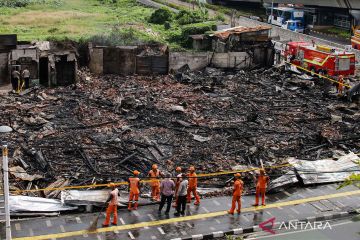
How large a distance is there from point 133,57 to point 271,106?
11.4m

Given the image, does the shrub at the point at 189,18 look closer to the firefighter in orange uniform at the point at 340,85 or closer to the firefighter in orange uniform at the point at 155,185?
the firefighter in orange uniform at the point at 340,85

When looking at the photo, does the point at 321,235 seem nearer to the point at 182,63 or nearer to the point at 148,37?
the point at 182,63

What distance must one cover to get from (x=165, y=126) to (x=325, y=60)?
17.0 metres

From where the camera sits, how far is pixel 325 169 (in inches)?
834

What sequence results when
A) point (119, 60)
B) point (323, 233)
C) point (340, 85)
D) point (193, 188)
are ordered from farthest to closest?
point (119, 60) → point (340, 85) → point (193, 188) → point (323, 233)

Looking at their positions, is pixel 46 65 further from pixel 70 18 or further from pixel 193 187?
pixel 70 18

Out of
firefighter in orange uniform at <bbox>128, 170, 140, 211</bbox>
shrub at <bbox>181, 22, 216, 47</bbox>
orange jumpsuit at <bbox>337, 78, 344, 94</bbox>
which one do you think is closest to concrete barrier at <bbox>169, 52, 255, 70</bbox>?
orange jumpsuit at <bbox>337, 78, 344, 94</bbox>

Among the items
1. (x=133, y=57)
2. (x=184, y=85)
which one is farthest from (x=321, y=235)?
(x=133, y=57)

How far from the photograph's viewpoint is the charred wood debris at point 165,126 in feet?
70.6

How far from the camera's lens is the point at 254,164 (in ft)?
73.2

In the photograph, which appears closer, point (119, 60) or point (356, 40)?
point (119, 60)

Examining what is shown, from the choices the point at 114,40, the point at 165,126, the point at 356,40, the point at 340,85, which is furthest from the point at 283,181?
the point at 356,40

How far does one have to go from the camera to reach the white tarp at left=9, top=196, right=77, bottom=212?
1694cm

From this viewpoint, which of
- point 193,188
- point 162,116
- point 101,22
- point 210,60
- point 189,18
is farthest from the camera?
point 101,22
